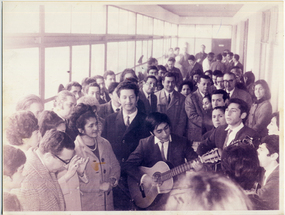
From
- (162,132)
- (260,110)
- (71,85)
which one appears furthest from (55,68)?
(260,110)

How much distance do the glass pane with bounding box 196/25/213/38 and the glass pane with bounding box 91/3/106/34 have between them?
3.04ft

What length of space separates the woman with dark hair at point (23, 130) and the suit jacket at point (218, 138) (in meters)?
1.57

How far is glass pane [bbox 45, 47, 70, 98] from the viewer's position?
3606 mm

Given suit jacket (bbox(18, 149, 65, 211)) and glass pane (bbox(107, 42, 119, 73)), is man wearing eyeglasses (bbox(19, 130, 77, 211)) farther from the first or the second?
glass pane (bbox(107, 42, 119, 73))

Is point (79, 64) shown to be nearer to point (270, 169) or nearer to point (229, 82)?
point (229, 82)

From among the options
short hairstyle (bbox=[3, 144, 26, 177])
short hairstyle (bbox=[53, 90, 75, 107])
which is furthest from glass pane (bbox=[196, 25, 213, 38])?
short hairstyle (bbox=[3, 144, 26, 177])

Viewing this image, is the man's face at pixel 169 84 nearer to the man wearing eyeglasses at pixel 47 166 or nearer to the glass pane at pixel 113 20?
the glass pane at pixel 113 20

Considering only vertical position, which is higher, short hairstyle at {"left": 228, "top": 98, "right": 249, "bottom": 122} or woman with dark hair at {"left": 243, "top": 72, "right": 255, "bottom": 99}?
woman with dark hair at {"left": 243, "top": 72, "right": 255, "bottom": 99}

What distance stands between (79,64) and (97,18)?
48cm

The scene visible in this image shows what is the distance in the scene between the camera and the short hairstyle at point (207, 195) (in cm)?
365

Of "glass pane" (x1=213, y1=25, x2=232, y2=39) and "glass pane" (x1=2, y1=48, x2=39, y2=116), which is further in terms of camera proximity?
"glass pane" (x1=213, y1=25, x2=232, y2=39)

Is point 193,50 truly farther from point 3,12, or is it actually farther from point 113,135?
point 3,12

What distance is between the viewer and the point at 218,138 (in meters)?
3.64

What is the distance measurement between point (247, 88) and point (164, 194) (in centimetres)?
130
